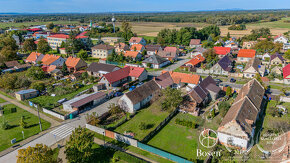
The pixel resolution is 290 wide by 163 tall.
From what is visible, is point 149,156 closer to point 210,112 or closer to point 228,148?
point 228,148

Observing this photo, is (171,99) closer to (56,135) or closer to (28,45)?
(56,135)

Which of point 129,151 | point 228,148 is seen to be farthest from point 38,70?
point 228,148

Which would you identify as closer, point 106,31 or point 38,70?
point 38,70

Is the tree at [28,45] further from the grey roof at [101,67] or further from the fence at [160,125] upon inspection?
the fence at [160,125]

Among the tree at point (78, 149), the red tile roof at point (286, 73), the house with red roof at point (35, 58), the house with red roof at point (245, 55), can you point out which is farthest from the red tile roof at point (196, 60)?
the house with red roof at point (35, 58)

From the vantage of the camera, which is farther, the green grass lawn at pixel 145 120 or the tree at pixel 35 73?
the tree at pixel 35 73
